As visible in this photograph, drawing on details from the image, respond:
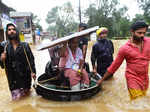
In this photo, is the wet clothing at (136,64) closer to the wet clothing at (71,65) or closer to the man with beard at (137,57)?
the man with beard at (137,57)

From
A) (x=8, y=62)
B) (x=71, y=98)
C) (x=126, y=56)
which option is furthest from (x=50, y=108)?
(x=126, y=56)

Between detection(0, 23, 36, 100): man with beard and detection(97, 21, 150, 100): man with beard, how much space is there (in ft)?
6.55

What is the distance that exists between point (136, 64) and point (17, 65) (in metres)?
2.41

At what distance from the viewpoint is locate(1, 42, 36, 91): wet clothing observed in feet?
12.1

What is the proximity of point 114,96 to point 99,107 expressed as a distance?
78 cm

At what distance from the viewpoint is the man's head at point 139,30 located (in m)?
2.65

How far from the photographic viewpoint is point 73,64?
393cm

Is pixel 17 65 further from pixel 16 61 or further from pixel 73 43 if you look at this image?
pixel 73 43

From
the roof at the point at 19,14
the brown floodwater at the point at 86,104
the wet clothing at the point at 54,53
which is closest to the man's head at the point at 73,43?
the wet clothing at the point at 54,53

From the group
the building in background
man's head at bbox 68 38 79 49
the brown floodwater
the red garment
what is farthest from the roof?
the red garment

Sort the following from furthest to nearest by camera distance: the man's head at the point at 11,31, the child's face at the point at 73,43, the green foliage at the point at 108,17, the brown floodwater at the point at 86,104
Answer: the green foliage at the point at 108,17 → the child's face at the point at 73,43 → the man's head at the point at 11,31 → the brown floodwater at the point at 86,104

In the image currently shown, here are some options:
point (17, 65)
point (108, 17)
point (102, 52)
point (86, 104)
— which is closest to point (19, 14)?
point (108, 17)

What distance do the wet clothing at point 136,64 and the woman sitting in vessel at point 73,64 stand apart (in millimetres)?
1210

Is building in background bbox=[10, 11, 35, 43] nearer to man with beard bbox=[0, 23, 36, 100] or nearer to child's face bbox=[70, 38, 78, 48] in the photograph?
man with beard bbox=[0, 23, 36, 100]
